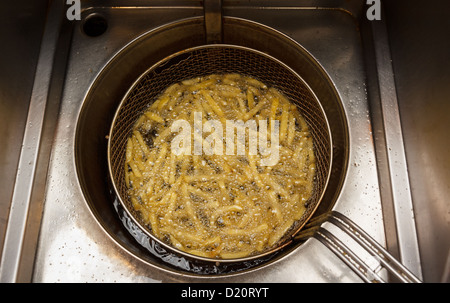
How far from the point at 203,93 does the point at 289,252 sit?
1.97 ft

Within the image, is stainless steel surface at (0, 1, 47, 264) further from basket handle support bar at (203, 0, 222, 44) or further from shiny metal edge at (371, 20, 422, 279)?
shiny metal edge at (371, 20, 422, 279)

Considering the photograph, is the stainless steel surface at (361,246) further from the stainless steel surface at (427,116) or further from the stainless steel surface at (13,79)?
the stainless steel surface at (13,79)

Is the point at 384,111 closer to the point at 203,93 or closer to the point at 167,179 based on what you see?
the point at 203,93

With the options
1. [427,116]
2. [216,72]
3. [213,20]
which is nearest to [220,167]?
[216,72]

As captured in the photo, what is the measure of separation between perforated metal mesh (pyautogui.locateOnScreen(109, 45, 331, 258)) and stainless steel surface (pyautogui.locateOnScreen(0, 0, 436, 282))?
0.06 metres

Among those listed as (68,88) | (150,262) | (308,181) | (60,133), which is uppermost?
(68,88)

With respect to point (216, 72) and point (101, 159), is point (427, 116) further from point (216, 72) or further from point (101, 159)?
point (101, 159)

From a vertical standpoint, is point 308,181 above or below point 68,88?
below

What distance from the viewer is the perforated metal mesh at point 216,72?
1092 millimetres

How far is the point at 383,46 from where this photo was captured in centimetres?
112

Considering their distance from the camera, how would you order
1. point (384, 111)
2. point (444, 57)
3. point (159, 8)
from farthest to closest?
point (159, 8), point (384, 111), point (444, 57)

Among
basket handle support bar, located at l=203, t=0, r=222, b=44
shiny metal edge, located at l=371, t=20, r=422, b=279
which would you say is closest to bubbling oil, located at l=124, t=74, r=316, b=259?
basket handle support bar, located at l=203, t=0, r=222, b=44

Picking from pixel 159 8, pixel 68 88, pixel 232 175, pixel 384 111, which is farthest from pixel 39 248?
pixel 384 111

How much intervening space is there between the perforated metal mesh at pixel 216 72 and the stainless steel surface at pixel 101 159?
0.20 feet
